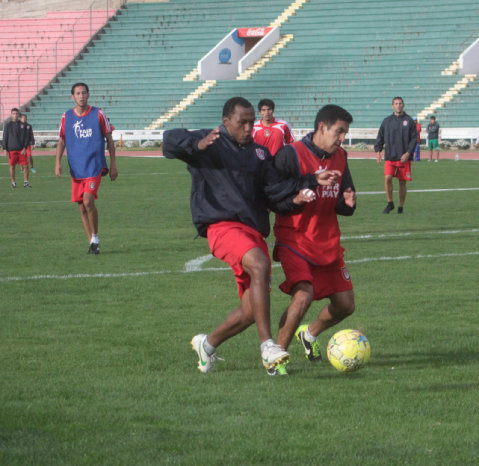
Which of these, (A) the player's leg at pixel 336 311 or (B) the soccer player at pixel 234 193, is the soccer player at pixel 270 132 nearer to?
(A) the player's leg at pixel 336 311

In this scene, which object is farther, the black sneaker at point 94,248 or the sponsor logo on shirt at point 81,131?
the sponsor logo on shirt at point 81,131

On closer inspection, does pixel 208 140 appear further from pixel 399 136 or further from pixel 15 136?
pixel 15 136

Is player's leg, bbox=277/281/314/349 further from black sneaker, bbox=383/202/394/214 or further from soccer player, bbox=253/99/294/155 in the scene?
black sneaker, bbox=383/202/394/214

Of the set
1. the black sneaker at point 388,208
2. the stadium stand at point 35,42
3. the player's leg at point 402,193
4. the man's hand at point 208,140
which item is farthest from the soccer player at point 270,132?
the stadium stand at point 35,42

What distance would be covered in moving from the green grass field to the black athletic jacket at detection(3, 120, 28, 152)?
13.5 metres

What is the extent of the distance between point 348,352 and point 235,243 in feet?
3.20

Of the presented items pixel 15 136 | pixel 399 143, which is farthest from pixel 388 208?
pixel 15 136

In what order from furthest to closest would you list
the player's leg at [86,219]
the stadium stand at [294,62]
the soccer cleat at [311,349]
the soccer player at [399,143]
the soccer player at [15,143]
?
the stadium stand at [294,62] → the soccer player at [15,143] → the soccer player at [399,143] → the player's leg at [86,219] → the soccer cleat at [311,349]

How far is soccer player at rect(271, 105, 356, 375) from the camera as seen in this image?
21.4ft

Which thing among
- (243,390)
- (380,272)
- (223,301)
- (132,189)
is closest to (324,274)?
(243,390)

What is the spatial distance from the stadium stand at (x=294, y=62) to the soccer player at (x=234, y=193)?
124 ft

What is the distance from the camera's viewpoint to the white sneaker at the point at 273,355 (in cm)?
609

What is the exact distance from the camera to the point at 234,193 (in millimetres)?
6527

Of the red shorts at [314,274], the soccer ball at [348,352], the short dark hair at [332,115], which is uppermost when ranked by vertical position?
the short dark hair at [332,115]
